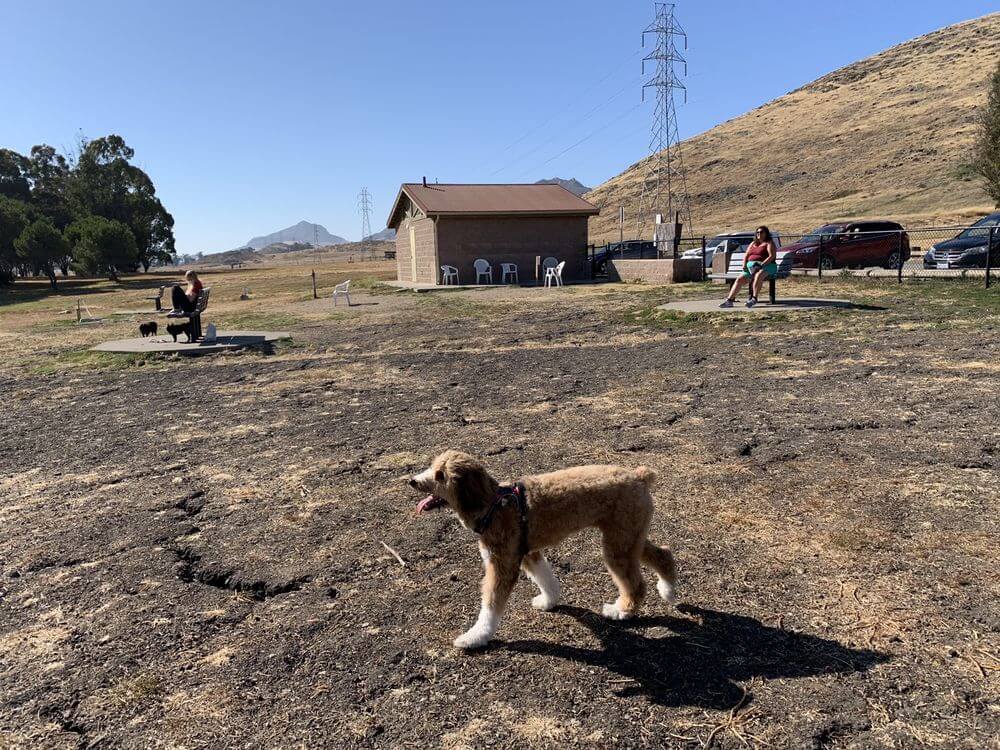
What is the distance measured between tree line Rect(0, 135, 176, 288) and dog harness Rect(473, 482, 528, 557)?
2047 inches

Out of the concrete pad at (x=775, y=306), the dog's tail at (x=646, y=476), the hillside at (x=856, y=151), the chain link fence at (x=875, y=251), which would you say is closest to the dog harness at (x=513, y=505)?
the dog's tail at (x=646, y=476)

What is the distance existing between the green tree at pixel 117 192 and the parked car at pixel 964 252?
216ft

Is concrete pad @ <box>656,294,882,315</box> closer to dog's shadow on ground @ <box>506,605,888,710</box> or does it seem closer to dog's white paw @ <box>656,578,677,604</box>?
dog's white paw @ <box>656,578,677,604</box>

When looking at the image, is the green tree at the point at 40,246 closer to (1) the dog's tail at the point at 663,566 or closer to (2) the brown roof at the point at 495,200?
(2) the brown roof at the point at 495,200

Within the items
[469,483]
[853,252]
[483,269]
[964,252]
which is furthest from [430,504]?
[483,269]

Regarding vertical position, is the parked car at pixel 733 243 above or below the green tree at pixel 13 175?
below

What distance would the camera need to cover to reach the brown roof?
26.4 m

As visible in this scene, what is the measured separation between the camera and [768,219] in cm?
5194

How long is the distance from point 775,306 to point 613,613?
1140cm

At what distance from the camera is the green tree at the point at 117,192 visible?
65.5 m

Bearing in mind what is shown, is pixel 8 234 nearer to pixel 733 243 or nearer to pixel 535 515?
pixel 733 243

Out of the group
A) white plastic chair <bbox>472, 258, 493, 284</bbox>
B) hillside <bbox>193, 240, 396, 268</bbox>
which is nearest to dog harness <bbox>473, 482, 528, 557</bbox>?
white plastic chair <bbox>472, 258, 493, 284</bbox>

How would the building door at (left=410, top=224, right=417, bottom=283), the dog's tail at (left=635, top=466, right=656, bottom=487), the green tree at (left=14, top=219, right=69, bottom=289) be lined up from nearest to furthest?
the dog's tail at (left=635, top=466, right=656, bottom=487) < the building door at (left=410, top=224, right=417, bottom=283) < the green tree at (left=14, top=219, right=69, bottom=289)

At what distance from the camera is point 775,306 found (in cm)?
1309
